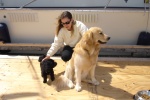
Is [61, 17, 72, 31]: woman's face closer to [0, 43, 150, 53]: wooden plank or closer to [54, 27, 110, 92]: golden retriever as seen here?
[54, 27, 110, 92]: golden retriever

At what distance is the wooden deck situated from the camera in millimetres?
2838

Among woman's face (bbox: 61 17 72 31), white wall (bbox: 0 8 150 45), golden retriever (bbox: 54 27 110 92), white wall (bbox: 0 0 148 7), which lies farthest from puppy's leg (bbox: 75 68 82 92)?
white wall (bbox: 0 0 148 7)

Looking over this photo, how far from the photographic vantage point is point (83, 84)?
3.07 m

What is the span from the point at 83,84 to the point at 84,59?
1.71ft

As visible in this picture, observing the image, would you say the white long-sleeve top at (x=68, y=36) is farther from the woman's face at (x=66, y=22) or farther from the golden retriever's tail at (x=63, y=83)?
the golden retriever's tail at (x=63, y=83)

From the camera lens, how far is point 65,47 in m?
3.31

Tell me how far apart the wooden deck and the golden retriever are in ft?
0.35

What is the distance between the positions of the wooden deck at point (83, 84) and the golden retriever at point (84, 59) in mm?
106

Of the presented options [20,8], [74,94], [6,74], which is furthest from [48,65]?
[20,8]

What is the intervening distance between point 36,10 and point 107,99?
2193mm

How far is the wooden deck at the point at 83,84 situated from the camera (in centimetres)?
284

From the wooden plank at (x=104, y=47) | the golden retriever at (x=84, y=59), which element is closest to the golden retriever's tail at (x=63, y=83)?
the golden retriever at (x=84, y=59)

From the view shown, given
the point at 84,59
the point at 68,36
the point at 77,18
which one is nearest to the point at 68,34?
the point at 68,36

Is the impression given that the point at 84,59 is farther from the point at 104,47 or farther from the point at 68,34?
the point at 104,47
